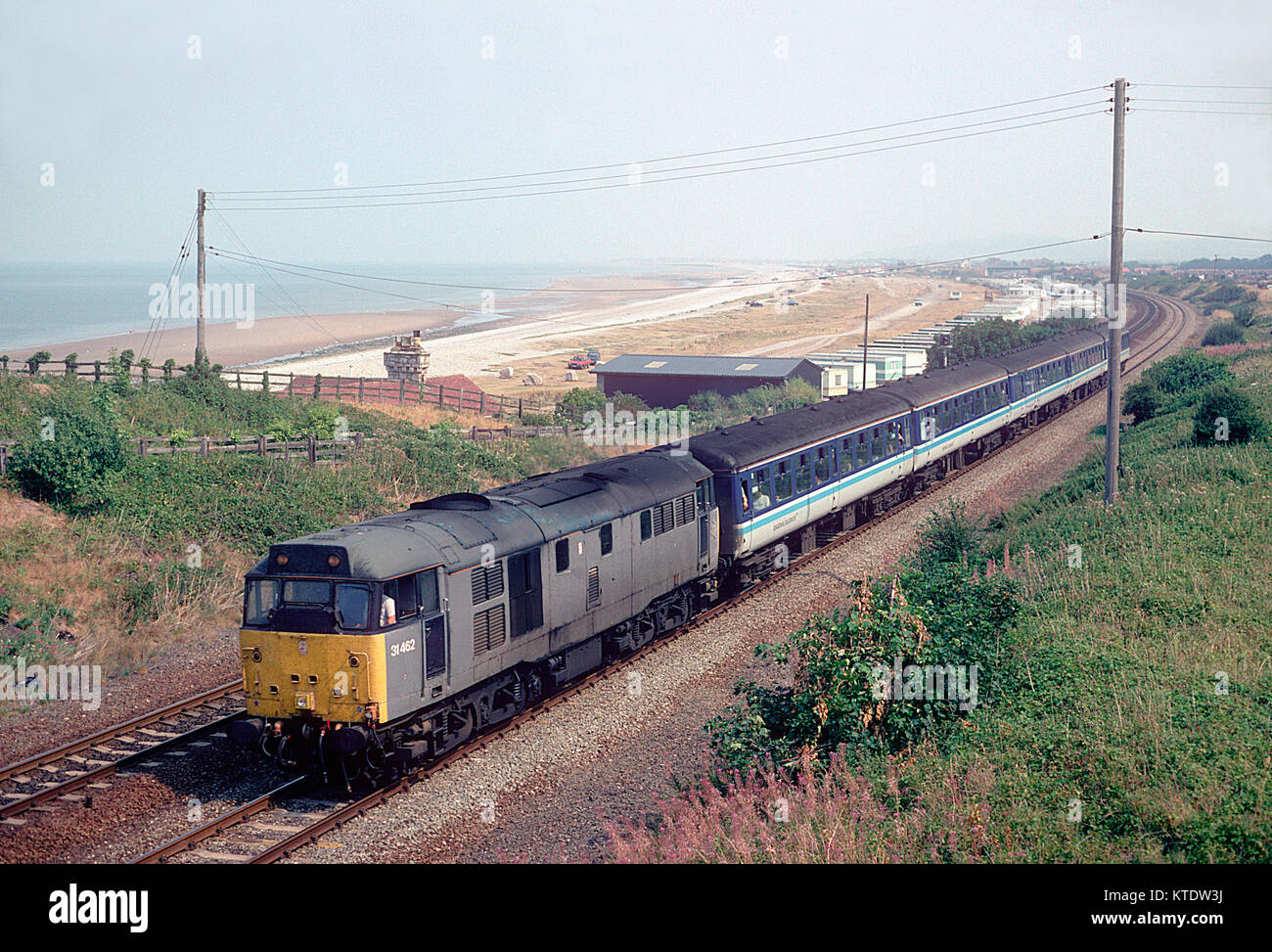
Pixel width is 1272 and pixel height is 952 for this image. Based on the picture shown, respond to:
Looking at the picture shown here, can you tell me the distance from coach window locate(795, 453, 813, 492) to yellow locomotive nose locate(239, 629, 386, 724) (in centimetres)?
1460

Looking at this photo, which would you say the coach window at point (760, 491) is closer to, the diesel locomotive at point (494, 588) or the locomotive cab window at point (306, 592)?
the diesel locomotive at point (494, 588)

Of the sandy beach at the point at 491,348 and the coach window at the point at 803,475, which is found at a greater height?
the sandy beach at the point at 491,348

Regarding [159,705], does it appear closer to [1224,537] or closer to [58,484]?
[58,484]

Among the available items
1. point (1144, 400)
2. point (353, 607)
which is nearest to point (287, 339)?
point (1144, 400)

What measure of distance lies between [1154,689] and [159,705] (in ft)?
49.7

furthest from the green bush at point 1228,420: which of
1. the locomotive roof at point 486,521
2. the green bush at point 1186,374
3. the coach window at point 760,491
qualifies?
the locomotive roof at point 486,521

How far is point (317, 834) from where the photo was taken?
12898 mm

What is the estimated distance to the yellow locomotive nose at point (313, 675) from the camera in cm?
1323

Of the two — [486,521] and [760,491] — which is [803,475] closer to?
[760,491]

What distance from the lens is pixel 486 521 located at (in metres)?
15.7

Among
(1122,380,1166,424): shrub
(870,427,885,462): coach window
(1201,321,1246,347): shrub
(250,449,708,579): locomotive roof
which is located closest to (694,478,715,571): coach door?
(250,449,708,579): locomotive roof

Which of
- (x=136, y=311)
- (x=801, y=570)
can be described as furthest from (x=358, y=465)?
(x=136, y=311)

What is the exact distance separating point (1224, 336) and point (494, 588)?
77816 mm

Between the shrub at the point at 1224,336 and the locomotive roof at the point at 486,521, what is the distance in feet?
227
